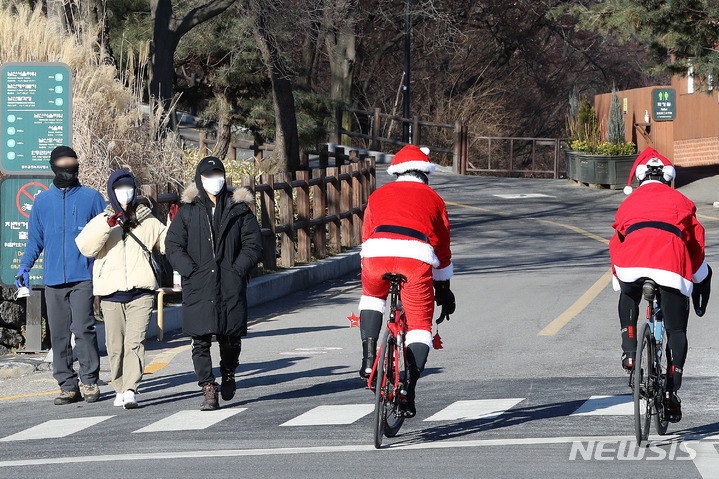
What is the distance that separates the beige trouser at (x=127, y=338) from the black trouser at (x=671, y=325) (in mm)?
3489

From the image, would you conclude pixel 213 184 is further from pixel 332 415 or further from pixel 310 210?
pixel 310 210

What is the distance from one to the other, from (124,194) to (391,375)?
108 inches

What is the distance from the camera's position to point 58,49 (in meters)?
13.4

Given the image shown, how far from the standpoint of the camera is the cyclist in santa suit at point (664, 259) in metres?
6.72

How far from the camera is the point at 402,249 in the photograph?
22.4 ft

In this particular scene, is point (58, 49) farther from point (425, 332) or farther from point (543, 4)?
point (543, 4)

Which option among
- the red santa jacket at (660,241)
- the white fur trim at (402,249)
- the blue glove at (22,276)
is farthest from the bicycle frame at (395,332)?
the blue glove at (22,276)

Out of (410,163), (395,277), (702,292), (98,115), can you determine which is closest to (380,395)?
(395,277)

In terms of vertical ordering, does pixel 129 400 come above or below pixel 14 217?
below

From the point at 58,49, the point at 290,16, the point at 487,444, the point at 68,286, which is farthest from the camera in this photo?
the point at 290,16

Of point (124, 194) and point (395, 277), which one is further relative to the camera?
point (124, 194)

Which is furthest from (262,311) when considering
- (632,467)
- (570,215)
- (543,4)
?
(543,4)

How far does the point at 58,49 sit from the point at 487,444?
8489 millimetres

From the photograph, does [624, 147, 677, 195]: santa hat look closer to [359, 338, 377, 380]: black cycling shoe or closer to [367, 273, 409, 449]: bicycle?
[367, 273, 409, 449]: bicycle
